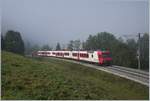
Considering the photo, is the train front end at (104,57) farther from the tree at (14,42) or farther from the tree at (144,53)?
the tree at (14,42)

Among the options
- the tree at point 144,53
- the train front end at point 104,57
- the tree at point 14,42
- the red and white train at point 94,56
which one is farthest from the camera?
the tree at point 14,42

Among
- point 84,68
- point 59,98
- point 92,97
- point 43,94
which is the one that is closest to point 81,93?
point 92,97

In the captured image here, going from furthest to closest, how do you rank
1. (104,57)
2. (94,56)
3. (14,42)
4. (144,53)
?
(14,42) < (144,53) < (94,56) < (104,57)

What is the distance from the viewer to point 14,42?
137 feet

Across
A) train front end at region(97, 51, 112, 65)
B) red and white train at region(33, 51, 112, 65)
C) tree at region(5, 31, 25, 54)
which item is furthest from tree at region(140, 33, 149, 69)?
tree at region(5, 31, 25, 54)

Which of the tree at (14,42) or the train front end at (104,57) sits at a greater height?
the tree at (14,42)

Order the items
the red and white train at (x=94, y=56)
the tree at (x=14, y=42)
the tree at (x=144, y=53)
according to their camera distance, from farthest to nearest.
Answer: the tree at (x=14, y=42), the tree at (x=144, y=53), the red and white train at (x=94, y=56)

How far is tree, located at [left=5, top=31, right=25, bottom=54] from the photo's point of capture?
4020 centimetres

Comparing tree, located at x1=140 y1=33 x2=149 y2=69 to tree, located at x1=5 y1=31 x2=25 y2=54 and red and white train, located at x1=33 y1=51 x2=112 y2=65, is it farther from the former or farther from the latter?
tree, located at x1=5 y1=31 x2=25 y2=54

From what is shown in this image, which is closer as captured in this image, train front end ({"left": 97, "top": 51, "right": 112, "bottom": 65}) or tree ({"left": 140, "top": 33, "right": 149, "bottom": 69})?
train front end ({"left": 97, "top": 51, "right": 112, "bottom": 65})

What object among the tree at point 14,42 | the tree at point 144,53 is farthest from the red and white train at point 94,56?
the tree at point 14,42

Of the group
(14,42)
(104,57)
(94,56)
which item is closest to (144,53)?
(94,56)

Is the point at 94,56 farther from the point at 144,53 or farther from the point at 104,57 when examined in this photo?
the point at 144,53

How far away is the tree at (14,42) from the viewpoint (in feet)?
132
